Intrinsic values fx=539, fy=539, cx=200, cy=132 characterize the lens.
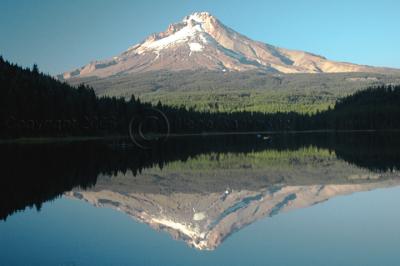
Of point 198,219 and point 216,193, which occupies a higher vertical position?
point 198,219

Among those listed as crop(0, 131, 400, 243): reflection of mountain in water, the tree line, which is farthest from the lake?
the tree line

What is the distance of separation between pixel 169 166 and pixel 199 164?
13.9 feet

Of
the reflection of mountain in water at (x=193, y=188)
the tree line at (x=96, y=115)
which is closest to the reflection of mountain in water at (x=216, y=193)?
the reflection of mountain in water at (x=193, y=188)

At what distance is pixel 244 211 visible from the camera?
2206cm

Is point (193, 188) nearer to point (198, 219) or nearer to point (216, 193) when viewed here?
point (216, 193)

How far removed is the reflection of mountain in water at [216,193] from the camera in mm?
19734

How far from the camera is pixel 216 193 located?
28.6 m

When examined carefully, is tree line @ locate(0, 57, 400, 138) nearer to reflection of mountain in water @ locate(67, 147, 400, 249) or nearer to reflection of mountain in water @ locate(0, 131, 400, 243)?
reflection of mountain in water @ locate(0, 131, 400, 243)

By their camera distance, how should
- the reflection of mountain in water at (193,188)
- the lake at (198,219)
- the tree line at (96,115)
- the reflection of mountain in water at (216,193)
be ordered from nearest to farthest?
the lake at (198,219) → the reflection of mountain in water at (216,193) → the reflection of mountain in water at (193,188) → the tree line at (96,115)

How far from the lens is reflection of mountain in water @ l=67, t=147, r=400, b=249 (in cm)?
1973

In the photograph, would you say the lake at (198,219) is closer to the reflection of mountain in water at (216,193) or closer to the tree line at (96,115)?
the reflection of mountain in water at (216,193)

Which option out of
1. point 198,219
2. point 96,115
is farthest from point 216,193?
point 96,115

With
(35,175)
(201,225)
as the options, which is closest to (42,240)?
(201,225)

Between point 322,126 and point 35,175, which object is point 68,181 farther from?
point 322,126
